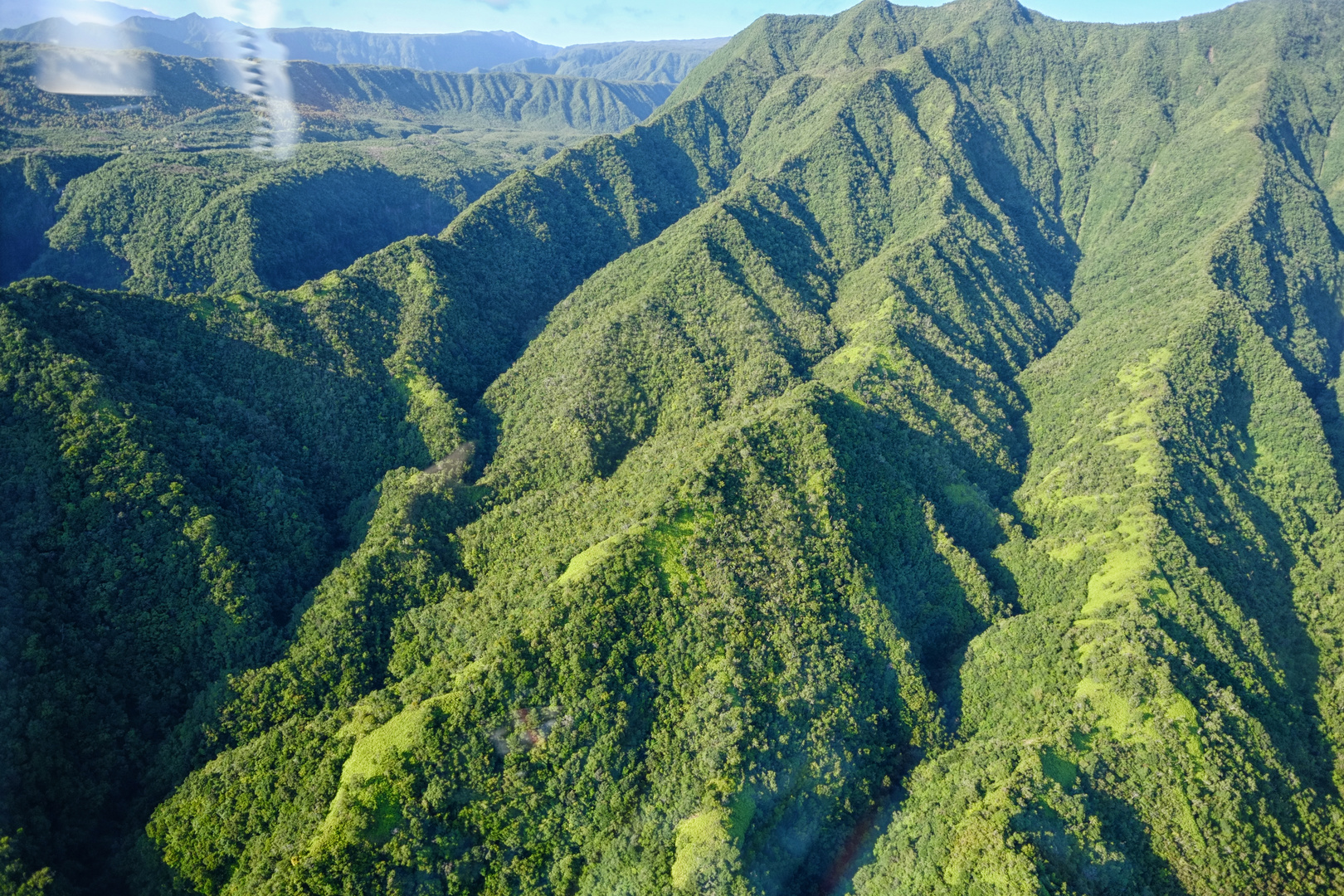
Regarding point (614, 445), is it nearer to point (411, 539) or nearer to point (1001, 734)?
point (411, 539)

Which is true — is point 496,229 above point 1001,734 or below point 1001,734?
above

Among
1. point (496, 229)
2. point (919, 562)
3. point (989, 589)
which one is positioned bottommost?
point (989, 589)

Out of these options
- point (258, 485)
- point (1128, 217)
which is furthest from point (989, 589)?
point (1128, 217)

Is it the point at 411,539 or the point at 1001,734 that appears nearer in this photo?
the point at 1001,734

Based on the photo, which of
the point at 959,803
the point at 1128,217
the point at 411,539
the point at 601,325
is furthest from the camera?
the point at 1128,217

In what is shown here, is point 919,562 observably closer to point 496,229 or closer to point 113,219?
point 496,229

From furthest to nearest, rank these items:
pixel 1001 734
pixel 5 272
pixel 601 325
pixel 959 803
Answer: pixel 5 272
pixel 601 325
pixel 1001 734
pixel 959 803
